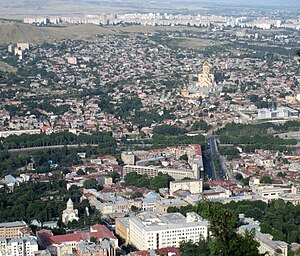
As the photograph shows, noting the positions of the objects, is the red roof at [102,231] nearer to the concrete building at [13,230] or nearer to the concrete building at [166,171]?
the concrete building at [13,230]

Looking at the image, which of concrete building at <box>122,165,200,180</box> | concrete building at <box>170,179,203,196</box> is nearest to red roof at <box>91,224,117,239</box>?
concrete building at <box>170,179,203,196</box>

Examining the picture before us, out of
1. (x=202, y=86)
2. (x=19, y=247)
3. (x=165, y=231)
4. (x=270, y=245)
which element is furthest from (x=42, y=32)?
(x=270, y=245)

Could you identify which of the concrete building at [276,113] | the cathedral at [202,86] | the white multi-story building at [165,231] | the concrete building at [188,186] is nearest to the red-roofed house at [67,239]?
the white multi-story building at [165,231]

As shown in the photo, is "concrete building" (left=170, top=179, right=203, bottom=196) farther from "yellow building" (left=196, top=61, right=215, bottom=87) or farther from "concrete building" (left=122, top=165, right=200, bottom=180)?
"yellow building" (left=196, top=61, right=215, bottom=87)

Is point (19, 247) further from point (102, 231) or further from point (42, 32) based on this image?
point (42, 32)

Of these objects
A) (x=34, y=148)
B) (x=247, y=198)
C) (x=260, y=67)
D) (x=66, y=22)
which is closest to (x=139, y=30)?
(x=66, y=22)
